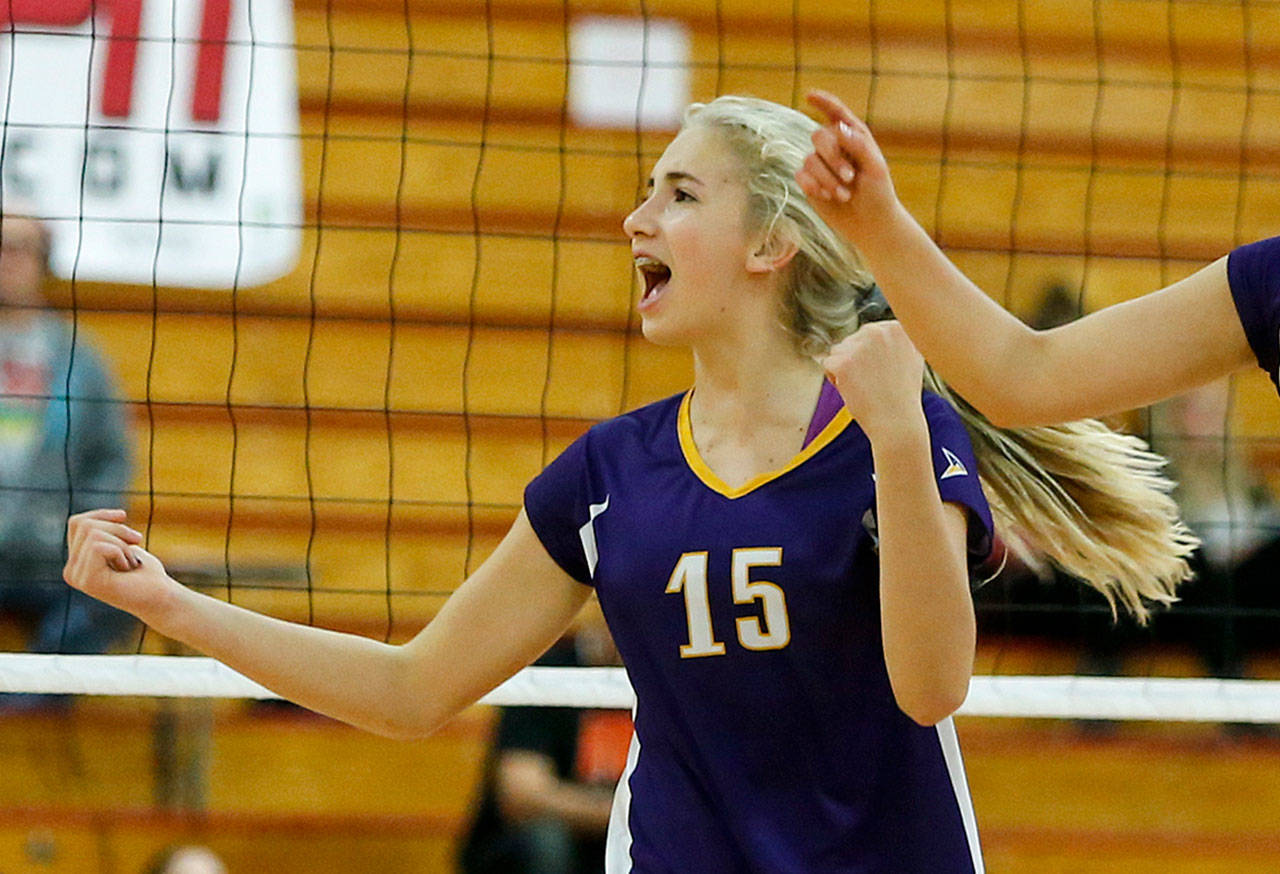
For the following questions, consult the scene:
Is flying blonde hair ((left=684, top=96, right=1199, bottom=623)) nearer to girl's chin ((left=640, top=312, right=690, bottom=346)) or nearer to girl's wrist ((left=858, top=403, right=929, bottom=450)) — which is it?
girl's chin ((left=640, top=312, right=690, bottom=346))

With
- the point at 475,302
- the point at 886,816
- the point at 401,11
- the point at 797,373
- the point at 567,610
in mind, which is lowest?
the point at 886,816

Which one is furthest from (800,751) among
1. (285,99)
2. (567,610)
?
(285,99)

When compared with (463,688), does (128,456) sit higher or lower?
higher

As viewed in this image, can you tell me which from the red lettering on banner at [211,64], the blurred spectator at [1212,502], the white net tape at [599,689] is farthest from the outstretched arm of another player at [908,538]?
the red lettering on banner at [211,64]

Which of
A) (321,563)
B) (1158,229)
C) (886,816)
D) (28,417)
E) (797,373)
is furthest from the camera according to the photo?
(1158,229)

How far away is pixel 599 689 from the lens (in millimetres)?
3234

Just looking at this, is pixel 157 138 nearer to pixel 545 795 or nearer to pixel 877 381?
pixel 545 795

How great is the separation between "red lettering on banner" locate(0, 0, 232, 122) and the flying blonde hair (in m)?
3.78

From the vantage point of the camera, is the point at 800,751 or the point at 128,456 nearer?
the point at 800,751

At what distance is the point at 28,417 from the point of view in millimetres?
A: 4898

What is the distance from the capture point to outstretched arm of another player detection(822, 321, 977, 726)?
183 cm

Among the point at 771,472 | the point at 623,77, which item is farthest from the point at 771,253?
the point at 623,77

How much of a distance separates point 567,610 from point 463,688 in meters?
0.19

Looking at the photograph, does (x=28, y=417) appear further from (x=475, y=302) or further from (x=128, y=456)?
(x=475, y=302)
